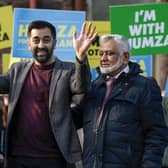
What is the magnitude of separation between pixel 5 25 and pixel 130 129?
8.45ft

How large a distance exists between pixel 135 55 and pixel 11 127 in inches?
84.1

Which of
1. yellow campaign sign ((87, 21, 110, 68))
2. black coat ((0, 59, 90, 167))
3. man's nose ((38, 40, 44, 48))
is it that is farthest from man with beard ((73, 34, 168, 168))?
yellow campaign sign ((87, 21, 110, 68))

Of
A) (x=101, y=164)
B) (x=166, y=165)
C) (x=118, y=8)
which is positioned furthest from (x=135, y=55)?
(x=101, y=164)

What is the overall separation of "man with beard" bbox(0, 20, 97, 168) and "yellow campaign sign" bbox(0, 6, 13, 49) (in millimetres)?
1891

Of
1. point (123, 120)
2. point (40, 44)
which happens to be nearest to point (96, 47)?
point (40, 44)

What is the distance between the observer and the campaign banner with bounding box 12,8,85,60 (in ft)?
18.3

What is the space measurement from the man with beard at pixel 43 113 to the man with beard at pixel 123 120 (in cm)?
21

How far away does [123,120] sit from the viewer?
11.5 feet

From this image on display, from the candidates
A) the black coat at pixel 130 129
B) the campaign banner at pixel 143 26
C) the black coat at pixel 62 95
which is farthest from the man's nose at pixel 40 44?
the campaign banner at pixel 143 26

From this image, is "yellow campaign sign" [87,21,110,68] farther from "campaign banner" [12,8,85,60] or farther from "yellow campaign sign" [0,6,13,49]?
"yellow campaign sign" [0,6,13,49]

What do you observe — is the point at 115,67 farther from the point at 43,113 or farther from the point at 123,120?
the point at 43,113

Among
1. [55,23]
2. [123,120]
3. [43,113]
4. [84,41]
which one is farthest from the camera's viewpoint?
[55,23]

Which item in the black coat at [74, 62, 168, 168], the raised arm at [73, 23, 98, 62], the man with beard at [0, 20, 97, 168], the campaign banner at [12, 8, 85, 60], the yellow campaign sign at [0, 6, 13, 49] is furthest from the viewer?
the yellow campaign sign at [0, 6, 13, 49]

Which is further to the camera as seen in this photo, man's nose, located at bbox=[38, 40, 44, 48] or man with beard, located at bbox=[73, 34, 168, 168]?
man's nose, located at bbox=[38, 40, 44, 48]
